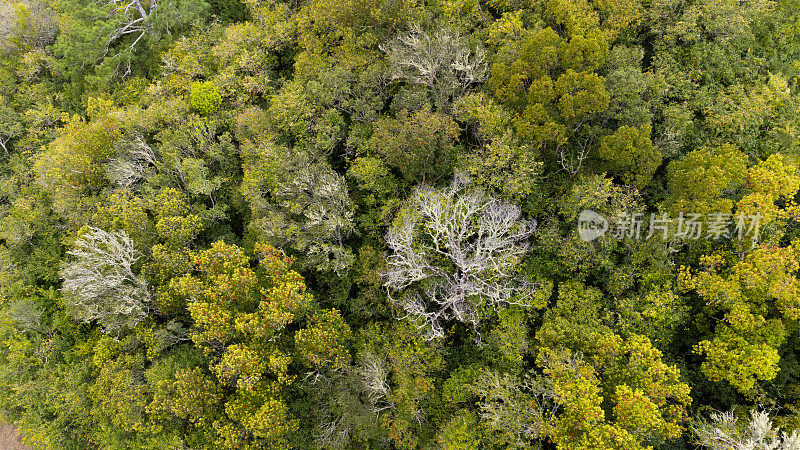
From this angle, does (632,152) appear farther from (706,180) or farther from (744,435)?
(744,435)

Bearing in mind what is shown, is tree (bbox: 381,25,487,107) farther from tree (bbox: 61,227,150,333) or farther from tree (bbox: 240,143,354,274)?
tree (bbox: 61,227,150,333)

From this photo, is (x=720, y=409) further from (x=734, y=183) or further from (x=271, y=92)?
(x=271, y=92)

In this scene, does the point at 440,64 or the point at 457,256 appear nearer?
the point at 457,256

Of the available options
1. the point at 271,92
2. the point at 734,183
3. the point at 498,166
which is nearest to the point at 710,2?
the point at 734,183

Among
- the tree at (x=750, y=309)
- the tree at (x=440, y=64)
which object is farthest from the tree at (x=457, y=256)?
the tree at (x=750, y=309)

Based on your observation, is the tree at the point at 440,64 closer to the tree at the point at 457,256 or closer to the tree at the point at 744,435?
the tree at the point at 457,256

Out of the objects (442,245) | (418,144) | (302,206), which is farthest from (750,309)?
(302,206)
